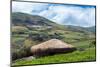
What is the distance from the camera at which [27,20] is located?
2129 mm

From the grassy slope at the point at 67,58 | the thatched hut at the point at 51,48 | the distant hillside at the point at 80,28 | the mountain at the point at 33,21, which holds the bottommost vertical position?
the grassy slope at the point at 67,58

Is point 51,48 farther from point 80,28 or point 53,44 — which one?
point 80,28

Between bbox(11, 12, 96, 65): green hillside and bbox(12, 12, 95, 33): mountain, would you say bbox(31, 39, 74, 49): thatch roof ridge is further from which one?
bbox(12, 12, 95, 33): mountain

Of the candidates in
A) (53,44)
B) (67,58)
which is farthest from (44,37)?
(67,58)

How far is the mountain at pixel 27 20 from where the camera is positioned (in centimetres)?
207

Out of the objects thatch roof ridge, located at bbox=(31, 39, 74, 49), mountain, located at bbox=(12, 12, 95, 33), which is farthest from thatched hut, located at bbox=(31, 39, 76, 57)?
mountain, located at bbox=(12, 12, 95, 33)

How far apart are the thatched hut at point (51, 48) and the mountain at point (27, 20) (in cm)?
23

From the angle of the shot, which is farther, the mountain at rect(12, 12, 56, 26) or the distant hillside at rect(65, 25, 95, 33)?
the distant hillside at rect(65, 25, 95, 33)

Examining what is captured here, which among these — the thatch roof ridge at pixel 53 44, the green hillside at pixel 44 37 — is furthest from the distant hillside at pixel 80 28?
the thatch roof ridge at pixel 53 44

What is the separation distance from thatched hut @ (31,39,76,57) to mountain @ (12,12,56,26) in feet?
0.75

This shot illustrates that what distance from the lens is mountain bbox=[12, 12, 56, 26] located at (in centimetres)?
207

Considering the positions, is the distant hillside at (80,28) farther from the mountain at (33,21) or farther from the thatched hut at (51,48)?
the thatched hut at (51,48)

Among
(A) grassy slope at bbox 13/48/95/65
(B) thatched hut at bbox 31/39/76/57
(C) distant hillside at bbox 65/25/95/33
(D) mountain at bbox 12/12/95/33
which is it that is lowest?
(A) grassy slope at bbox 13/48/95/65

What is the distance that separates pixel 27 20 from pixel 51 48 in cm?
44
